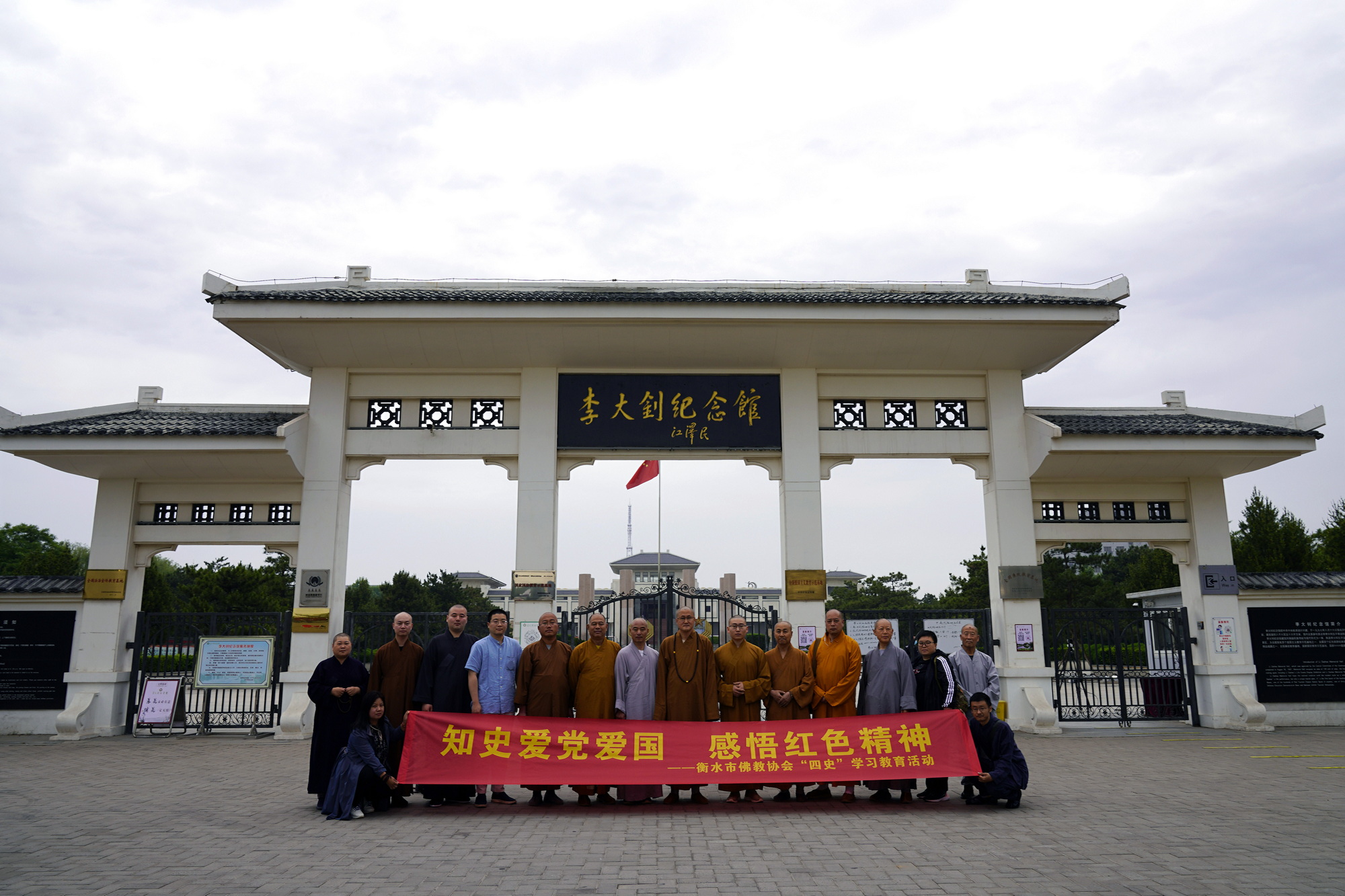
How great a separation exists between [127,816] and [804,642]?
24.0ft

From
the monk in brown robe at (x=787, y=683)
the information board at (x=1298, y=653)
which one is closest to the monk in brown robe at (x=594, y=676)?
the monk in brown robe at (x=787, y=683)

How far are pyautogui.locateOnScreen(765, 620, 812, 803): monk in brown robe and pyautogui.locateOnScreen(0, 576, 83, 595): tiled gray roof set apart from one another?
9.47m

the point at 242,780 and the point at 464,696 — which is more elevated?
the point at 464,696

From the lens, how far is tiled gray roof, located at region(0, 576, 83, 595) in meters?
11.2

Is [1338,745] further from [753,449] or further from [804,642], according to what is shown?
[753,449]

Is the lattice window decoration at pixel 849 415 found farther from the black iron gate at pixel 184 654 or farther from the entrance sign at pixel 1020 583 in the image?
the black iron gate at pixel 184 654

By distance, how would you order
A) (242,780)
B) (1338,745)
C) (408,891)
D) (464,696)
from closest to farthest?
(408,891) < (464,696) < (242,780) < (1338,745)

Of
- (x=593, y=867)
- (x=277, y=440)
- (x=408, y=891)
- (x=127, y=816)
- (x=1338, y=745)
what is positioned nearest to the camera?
(x=408, y=891)

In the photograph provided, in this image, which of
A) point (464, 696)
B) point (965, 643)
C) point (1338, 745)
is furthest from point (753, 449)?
point (1338, 745)

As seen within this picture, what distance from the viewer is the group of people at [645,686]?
6.71 m

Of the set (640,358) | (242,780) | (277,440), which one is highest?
(640,358)

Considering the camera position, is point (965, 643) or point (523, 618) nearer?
point (965, 643)

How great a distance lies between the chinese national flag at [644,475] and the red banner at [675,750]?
6883mm

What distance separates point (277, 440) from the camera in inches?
426
